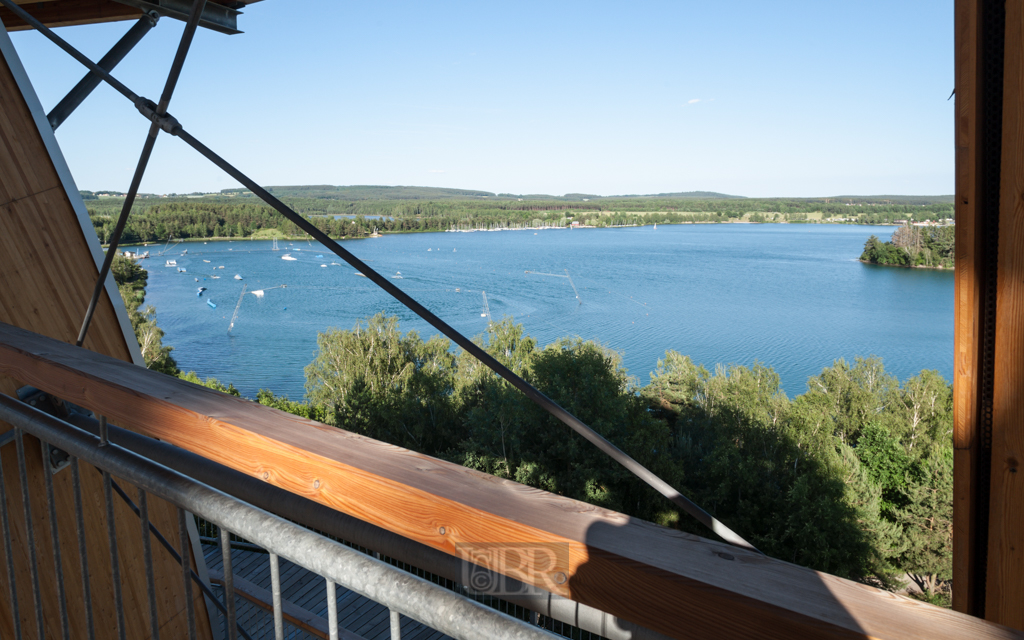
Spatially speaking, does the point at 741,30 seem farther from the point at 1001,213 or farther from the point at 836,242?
the point at 1001,213

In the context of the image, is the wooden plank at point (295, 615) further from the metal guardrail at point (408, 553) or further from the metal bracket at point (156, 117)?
the metal guardrail at point (408, 553)

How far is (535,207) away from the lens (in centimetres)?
7600

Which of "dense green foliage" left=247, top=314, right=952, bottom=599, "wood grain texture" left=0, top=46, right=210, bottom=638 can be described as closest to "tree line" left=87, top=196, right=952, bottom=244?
"dense green foliage" left=247, top=314, right=952, bottom=599

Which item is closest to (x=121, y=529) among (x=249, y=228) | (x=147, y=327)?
(x=147, y=327)

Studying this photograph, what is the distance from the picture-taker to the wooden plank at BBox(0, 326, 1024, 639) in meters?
0.41

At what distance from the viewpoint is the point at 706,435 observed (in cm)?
2017

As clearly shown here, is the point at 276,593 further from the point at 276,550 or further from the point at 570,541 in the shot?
the point at 570,541

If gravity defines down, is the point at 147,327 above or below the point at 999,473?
below

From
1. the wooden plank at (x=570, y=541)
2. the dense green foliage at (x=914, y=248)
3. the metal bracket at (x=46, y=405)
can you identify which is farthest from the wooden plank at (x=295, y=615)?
the dense green foliage at (x=914, y=248)

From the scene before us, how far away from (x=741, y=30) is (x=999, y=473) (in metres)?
68.2

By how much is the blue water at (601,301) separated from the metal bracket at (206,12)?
90.2 ft

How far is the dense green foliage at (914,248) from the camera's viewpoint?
36072mm

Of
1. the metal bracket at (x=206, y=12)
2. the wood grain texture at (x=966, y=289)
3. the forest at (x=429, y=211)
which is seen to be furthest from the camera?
the forest at (x=429, y=211)

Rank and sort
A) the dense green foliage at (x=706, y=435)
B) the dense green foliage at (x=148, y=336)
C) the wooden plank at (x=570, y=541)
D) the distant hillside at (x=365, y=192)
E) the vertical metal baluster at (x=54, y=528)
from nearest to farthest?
the wooden plank at (x=570, y=541) → the vertical metal baluster at (x=54, y=528) → the dense green foliage at (x=706, y=435) → the dense green foliage at (x=148, y=336) → the distant hillside at (x=365, y=192)
